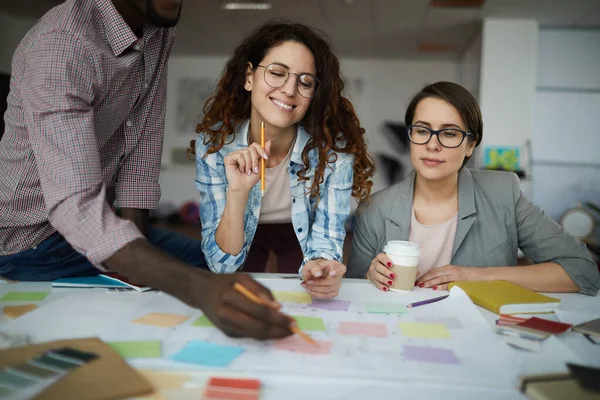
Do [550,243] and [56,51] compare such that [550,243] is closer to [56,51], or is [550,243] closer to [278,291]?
[278,291]

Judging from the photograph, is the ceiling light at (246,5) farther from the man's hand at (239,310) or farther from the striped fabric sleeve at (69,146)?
the man's hand at (239,310)

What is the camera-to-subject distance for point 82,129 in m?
1.08

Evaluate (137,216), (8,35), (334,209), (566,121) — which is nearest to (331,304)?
(334,209)

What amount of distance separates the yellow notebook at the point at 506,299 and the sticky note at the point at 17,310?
1.05 metres

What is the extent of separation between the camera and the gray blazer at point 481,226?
1.64 meters

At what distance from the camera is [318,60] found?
1713 millimetres

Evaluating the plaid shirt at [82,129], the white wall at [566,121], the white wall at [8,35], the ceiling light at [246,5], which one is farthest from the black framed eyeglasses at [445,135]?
the white wall at [8,35]

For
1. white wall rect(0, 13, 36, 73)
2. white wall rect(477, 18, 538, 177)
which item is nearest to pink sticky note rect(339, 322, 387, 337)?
white wall rect(477, 18, 538, 177)

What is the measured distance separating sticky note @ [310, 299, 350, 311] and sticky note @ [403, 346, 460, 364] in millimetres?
258

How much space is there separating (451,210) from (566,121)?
510cm

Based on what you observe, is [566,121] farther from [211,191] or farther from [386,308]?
[386,308]

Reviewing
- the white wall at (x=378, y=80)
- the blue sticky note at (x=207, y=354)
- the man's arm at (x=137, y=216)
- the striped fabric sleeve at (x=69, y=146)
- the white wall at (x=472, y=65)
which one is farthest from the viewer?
the white wall at (x=378, y=80)

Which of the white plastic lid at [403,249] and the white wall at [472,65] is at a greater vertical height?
the white wall at [472,65]

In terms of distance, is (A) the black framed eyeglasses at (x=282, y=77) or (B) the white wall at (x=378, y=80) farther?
(B) the white wall at (x=378, y=80)
